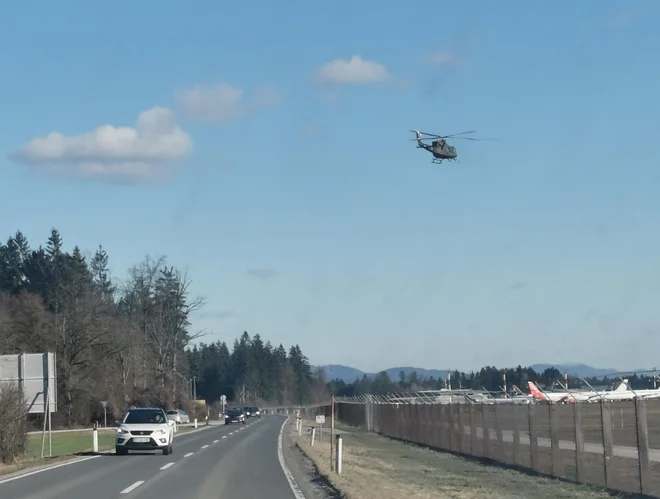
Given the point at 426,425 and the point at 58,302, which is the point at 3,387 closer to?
the point at 426,425

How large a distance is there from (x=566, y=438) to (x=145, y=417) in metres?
17.2

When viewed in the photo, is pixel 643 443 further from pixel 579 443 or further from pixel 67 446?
pixel 67 446

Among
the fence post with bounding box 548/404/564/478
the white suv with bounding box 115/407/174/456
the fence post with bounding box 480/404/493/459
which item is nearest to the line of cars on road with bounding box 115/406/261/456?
the white suv with bounding box 115/407/174/456

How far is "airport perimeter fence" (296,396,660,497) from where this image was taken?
19030mm

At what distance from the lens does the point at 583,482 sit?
21.9 metres

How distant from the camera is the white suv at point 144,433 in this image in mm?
34062

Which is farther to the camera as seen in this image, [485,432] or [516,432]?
[485,432]

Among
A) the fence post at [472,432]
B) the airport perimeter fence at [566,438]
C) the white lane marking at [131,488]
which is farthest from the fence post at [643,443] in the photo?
the fence post at [472,432]

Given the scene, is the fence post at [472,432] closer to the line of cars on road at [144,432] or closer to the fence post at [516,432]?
the fence post at [516,432]

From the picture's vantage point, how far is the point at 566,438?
23.7m

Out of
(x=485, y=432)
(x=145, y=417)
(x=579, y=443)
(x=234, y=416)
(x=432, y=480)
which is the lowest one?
(x=234, y=416)

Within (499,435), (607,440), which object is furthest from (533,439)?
(607,440)

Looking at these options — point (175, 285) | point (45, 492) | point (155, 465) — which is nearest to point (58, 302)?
point (175, 285)

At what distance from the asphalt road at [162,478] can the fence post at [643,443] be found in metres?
7.03
